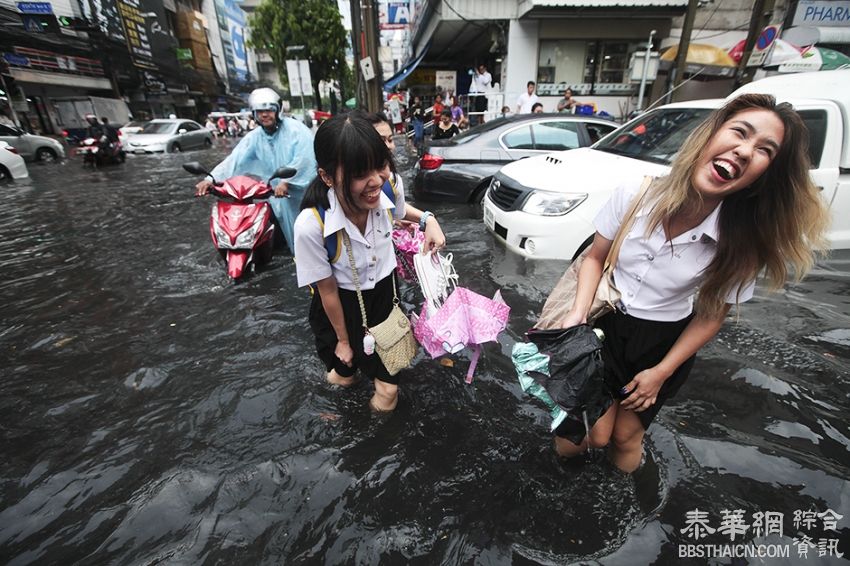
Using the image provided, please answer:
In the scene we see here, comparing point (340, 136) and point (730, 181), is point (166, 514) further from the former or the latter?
point (730, 181)

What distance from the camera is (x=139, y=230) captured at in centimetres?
648

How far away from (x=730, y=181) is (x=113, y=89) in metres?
35.9

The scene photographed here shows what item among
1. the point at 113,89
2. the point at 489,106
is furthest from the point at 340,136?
the point at 113,89

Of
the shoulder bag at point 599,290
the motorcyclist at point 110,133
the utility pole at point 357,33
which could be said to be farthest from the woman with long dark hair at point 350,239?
the motorcyclist at point 110,133

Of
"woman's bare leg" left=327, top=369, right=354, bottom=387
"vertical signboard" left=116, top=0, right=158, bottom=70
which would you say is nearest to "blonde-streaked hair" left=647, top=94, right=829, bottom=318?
"woman's bare leg" left=327, top=369, right=354, bottom=387

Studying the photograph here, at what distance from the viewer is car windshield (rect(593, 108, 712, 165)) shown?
408 centimetres

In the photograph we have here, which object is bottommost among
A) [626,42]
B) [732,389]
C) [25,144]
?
[732,389]

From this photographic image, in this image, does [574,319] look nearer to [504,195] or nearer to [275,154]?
[504,195]

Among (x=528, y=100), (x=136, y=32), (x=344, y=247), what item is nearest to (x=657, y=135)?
(x=344, y=247)

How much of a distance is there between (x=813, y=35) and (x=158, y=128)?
2215 centimetres

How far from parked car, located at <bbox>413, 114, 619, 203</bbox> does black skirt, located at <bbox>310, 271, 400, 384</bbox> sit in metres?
4.43

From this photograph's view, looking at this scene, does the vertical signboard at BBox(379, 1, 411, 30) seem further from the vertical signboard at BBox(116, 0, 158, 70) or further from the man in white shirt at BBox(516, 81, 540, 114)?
the vertical signboard at BBox(116, 0, 158, 70)

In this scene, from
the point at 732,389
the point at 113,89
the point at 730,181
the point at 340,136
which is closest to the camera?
the point at 730,181

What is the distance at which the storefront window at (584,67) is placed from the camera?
49.0ft
